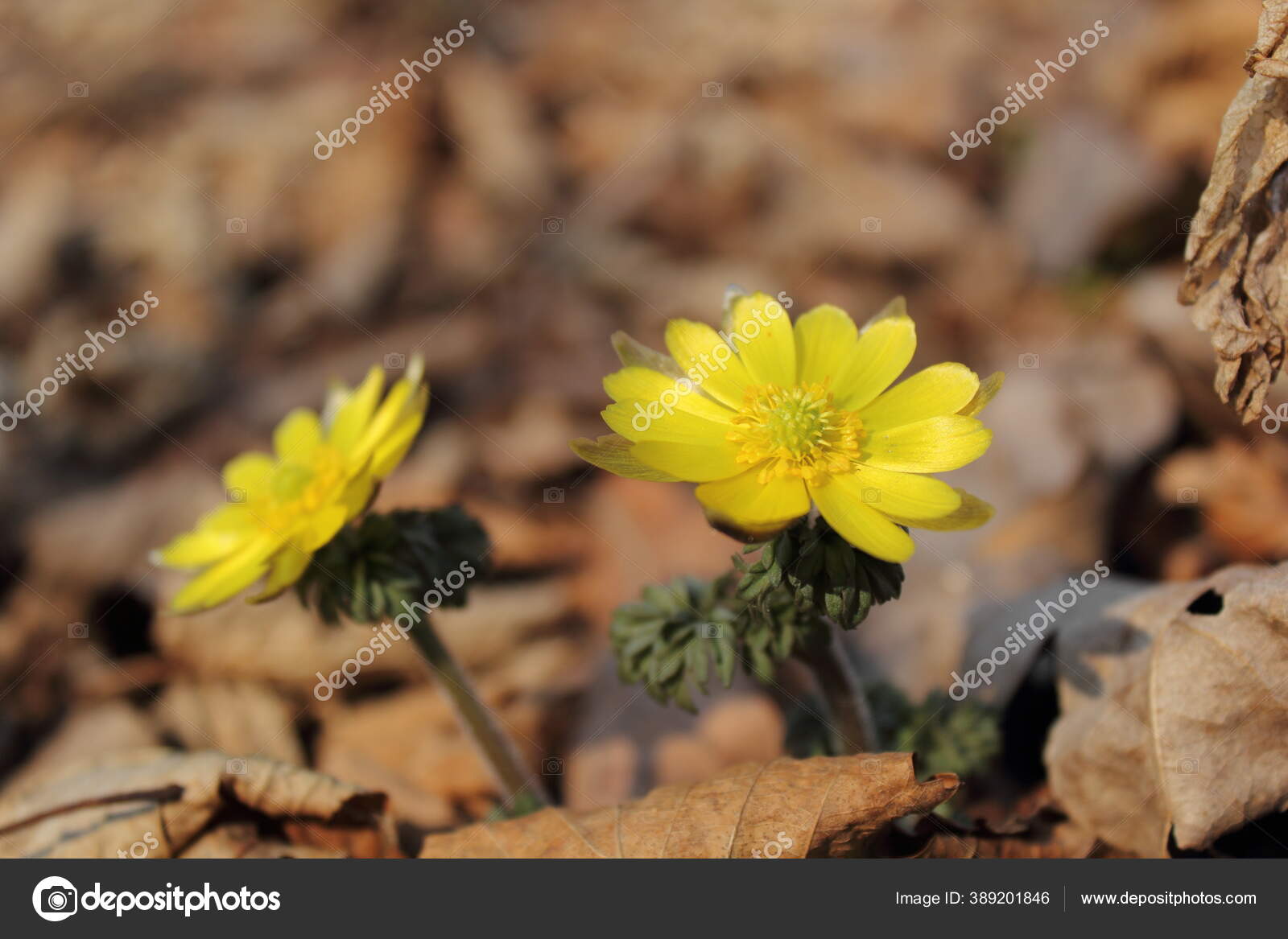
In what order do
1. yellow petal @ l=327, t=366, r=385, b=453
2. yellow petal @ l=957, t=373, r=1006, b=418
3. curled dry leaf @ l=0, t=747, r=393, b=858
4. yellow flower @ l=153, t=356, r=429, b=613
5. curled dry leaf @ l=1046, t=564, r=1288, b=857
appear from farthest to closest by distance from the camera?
yellow petal @ l=327, t=366, r=385, b=453 → curled dry leaf @ l=0, t=747, r=393, b=858 → yellow flower @ l=153, t=356, r=429, b=613 → curled dry leaf @ l=1046, t=564, r=1288, b=857 → yellow petal @ l=957, t=373, r=1006, b=418

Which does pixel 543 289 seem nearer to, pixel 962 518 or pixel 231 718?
pixel 231 718

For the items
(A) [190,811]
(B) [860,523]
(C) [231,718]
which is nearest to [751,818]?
(B) [860,523]

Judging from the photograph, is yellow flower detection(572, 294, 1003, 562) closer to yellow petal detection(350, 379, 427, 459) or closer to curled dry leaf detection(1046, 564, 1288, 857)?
yellow petal detection(350, 379, 427, 459)

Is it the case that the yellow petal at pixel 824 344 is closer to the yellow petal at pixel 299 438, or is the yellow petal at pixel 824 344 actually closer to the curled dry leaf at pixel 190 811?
the yellow petal at pixel 299 438

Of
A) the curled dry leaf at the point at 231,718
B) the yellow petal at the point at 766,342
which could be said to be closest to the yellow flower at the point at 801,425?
the yellow petal at the point at 766,342

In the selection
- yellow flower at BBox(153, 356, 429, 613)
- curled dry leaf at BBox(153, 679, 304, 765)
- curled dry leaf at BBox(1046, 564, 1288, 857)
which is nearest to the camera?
curled dry leaf at BBox(1046, 564, 1288, 857)
